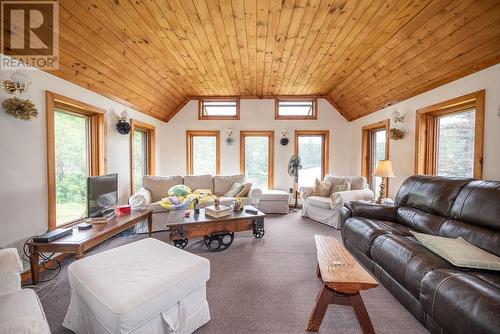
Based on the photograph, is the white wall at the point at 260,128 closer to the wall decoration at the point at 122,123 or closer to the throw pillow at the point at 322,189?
the throw pillow at the point at 322,189

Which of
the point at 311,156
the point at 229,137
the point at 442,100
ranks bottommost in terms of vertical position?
the point at 311,156

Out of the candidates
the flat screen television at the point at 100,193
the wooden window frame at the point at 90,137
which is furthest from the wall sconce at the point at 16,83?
the flat screen television at the point at 100,193

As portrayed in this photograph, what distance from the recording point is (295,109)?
557 cm

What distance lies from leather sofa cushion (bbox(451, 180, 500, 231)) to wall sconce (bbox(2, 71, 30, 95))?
4.33 m

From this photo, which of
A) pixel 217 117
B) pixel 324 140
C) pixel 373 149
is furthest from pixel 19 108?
pixel 373 149

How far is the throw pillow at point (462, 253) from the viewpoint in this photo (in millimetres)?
1501

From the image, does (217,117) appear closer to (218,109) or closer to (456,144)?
(218,109)

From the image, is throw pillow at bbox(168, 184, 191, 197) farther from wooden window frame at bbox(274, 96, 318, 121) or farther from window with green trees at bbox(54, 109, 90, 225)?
wooden window frame at bbox(274, 96, 318, 121)

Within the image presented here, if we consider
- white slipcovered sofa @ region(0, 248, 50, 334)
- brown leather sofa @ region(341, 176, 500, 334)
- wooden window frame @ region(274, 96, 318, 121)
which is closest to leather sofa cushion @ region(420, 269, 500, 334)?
brown leather sofa @ region(341, 176, 500, 334)

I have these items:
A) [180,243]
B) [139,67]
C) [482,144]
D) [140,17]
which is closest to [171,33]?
[140,17]

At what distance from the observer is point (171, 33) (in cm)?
272

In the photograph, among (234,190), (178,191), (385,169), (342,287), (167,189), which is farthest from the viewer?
(234,190)

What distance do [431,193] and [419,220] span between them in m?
0.33

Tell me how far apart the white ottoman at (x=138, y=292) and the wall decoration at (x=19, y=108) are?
162cm
